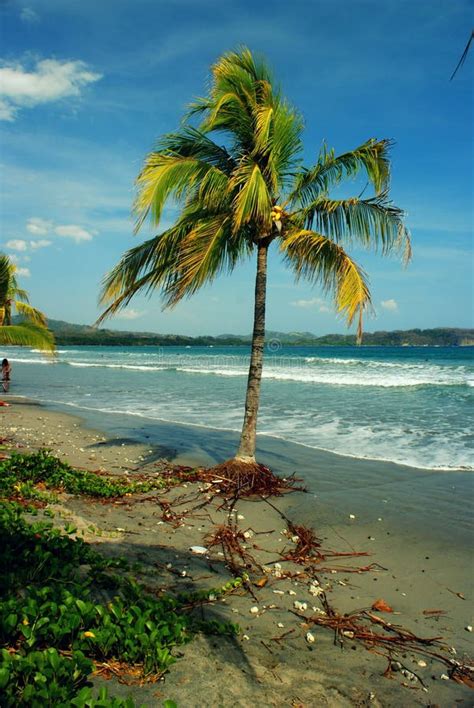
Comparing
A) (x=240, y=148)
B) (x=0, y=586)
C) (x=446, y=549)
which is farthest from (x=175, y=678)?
(x=240, y=148)

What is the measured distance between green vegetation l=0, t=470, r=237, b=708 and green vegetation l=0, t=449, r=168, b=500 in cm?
276

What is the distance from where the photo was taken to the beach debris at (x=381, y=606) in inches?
186

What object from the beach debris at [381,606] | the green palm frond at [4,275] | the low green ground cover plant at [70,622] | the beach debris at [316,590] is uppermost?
the green palm frond at [4,275]

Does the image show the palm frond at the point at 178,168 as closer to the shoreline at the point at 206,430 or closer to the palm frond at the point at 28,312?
the shoreline at the point at 206,430

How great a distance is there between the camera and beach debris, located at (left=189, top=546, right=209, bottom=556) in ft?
18.5

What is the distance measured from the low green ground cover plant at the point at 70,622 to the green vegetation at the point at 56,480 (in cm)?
292

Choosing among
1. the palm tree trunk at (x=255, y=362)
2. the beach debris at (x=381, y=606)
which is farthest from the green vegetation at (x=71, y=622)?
the palm tree trunk at (x=255, y=362)

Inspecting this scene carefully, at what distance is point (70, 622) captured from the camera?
125 inches

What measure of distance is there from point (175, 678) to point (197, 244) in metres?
5.88

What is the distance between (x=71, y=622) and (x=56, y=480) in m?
4.99

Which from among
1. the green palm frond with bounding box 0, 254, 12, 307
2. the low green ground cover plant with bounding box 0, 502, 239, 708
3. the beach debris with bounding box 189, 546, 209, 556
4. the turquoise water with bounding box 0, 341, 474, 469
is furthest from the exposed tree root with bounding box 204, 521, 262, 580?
the green palm frond with bounding box 0, 254, 12, 307

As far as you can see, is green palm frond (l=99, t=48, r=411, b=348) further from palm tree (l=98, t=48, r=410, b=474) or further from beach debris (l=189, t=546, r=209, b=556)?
beach debris (l=189, t=546, r=209, b=556)

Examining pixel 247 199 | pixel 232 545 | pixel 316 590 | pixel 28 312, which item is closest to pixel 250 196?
pixel 247 199

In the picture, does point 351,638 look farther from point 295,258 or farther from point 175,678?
point 295,258
